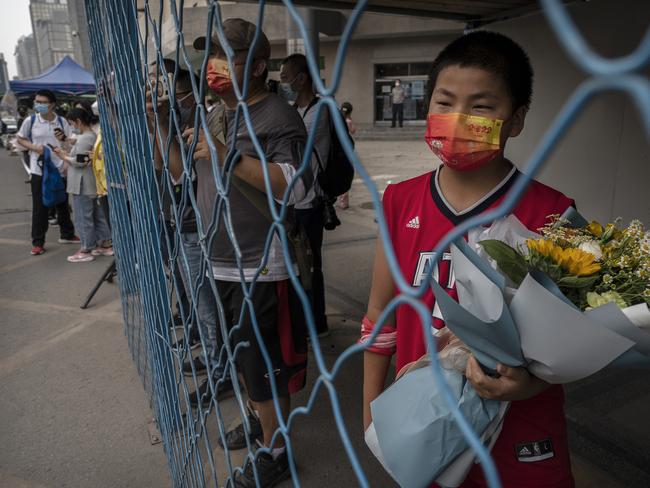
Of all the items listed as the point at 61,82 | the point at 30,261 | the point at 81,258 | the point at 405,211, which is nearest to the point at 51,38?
the point at 61,82

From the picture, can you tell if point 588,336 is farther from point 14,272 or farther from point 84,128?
point 14,272

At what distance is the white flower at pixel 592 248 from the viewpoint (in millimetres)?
874

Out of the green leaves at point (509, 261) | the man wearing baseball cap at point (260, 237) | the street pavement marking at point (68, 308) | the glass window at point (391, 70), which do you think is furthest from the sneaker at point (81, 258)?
the glass window at point (391, 70)

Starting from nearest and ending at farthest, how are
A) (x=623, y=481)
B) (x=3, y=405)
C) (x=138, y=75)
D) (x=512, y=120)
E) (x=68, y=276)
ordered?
(x=512, y=120), (x=138, y=75), (x=623, y=481), (x=3, y=405), (x=68, y=276)

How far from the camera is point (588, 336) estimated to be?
74cm

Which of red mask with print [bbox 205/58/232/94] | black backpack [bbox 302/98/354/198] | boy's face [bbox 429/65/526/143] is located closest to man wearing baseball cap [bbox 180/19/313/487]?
red mask with print [bbox 205/58/232/94]

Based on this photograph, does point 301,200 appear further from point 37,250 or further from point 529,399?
point 37,250

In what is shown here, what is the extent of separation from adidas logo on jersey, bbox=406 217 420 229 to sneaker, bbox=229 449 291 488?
4.44ft

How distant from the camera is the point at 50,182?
216 inches

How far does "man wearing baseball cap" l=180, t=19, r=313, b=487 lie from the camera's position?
170 centimetres

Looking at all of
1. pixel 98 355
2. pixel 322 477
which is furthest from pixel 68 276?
pixel 322 477

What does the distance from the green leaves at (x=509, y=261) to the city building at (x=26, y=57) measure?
12513 cm

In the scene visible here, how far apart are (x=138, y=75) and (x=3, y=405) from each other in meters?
2.22

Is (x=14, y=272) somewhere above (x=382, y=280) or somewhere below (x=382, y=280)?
below
